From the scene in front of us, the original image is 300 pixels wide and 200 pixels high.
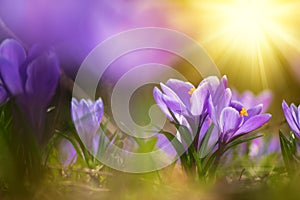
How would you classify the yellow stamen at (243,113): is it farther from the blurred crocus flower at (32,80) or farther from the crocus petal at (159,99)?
the blurred crocus flower at (32,80)

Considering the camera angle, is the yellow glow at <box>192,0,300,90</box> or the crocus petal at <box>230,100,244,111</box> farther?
the yellow glow at <box>192,0,300,90</box>

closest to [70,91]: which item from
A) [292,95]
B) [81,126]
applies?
[81,126]

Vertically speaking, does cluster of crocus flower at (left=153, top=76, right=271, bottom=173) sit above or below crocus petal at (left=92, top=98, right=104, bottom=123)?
above

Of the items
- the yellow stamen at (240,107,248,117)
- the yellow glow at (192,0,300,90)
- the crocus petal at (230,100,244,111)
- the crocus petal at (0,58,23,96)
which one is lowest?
the crocus petal at (0,58,23,96)

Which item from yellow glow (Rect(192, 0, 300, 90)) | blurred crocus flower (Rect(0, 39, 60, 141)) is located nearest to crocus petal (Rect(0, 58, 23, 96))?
blurred crocus flower (Rect(0, 39, 60, 141))

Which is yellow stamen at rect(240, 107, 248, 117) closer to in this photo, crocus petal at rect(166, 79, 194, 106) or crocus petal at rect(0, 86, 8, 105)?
crocus petal at rect(166, 79, 194, 106)

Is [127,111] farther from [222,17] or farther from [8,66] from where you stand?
[222,17]

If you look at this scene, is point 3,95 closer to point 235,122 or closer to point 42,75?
point 42,75

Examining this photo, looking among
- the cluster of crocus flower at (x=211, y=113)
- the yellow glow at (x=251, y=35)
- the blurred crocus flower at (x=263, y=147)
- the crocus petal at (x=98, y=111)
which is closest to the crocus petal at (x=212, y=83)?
the cluster of crocus flower at (x=211, y=113)
